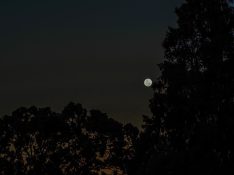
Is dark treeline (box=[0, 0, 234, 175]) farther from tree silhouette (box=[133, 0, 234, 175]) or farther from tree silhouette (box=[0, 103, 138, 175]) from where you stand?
tree silhouette (box=[0, 103, 138, 175])

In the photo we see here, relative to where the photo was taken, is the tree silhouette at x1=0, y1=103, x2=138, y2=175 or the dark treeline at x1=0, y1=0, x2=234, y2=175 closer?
the dark treeline at x1=0, y1=0, x2=234, y2=175

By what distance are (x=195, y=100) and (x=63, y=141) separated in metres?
33.0

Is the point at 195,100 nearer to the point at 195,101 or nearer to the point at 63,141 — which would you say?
the point at 195,101

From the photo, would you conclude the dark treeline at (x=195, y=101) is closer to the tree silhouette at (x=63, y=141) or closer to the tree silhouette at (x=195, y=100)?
the tree silhouette at (x=195, y=100)

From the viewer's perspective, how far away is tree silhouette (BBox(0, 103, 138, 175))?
58438 mm

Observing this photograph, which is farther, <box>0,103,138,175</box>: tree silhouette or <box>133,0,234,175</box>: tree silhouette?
<box>0,103,138,175</box>: tree silhouette

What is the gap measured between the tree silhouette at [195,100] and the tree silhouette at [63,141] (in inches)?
1068

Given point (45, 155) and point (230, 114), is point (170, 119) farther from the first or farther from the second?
point (45, 155)

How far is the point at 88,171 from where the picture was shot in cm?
6088

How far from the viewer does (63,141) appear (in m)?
60.8

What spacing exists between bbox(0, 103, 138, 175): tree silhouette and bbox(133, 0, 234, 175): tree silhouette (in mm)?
27119

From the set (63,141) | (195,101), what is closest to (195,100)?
(195,101)

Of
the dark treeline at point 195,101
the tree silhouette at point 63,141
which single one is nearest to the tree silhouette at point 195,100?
the dark treeline at point 195,101

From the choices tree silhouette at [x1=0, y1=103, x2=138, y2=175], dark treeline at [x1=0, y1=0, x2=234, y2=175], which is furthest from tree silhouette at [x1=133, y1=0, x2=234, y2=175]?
tree silhouette at [x1=0, y1=103, x2=138, y2=175]
